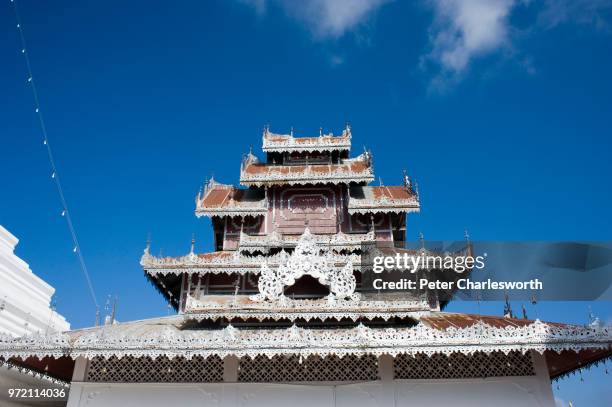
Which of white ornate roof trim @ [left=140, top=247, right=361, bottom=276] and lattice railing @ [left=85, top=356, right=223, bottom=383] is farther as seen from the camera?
white ornate roof trim @ [left=140, top=247, right=361, bottom=276]

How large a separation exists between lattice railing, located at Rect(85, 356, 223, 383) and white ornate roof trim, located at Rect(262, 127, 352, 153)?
12463 millimetres

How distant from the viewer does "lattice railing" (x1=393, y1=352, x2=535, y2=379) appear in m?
12.2

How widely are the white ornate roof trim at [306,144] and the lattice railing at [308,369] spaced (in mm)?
12289

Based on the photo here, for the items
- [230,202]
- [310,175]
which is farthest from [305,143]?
[230,202]

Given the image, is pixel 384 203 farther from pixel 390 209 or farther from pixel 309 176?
pixel 309 176

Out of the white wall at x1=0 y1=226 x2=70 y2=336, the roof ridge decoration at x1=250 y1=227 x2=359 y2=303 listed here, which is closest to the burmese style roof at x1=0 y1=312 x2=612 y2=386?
the roof ridge decoration at x1=250 y1=227 x2=359 y2=303

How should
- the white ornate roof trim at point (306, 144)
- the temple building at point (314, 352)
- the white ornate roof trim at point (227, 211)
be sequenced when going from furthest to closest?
the white ornate roof trim at point (306, 144)
the white ornate roof trim at point (227, 211)
the temple building at point (314, 352)

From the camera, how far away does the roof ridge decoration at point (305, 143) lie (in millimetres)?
22547

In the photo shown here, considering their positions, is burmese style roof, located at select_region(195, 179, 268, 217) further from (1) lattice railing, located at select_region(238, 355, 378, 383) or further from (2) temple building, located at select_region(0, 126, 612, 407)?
(1) lattice railing, located at select_region(238, 355, 378, 383)

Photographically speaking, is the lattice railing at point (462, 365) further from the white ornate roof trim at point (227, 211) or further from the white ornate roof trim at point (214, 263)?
the white ornate roof trim at point (227, 211)

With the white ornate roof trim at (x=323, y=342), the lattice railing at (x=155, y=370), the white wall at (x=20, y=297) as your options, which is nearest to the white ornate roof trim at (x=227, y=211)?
the lattice railing at (x=155, y=370)

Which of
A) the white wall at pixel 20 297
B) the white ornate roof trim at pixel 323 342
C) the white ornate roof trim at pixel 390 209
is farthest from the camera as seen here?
the white wall at pixel 20 297

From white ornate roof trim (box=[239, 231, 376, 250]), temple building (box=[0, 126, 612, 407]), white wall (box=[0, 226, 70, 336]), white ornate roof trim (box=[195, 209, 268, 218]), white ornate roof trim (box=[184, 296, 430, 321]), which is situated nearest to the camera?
temple building (box=[0, 126, 612, 407])

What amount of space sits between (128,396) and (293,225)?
384 inches
